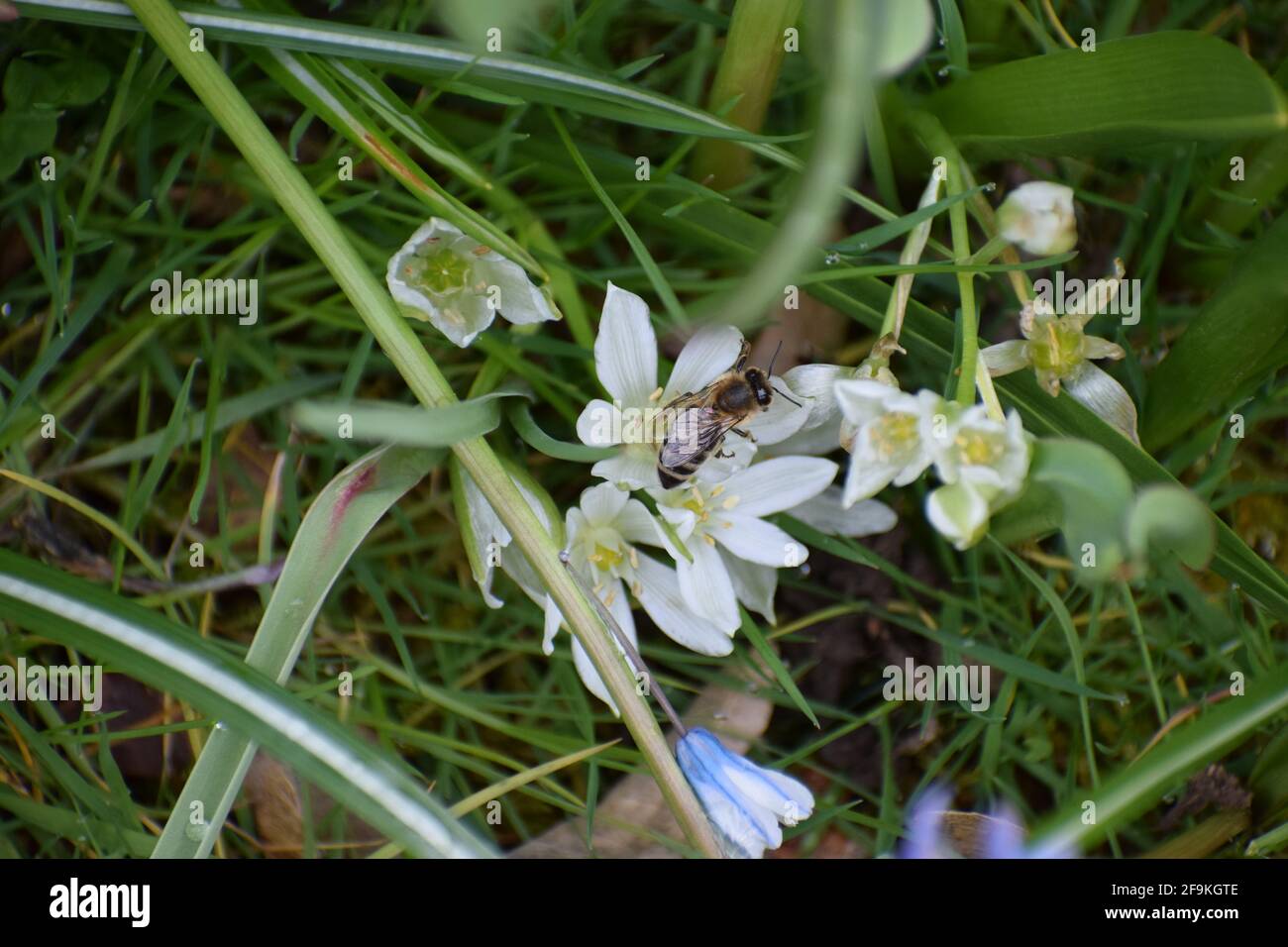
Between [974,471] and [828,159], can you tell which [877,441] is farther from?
[828,159]

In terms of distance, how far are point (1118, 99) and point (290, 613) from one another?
88cm

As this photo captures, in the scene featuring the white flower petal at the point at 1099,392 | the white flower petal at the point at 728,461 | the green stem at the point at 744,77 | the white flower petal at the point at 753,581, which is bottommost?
the white flower petal at the point at 753,581

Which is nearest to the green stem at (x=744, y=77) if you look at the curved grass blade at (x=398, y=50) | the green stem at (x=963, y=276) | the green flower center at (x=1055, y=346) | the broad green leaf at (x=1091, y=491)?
the curved grass blade at (x=398, y=50)

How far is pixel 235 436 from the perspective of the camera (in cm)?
137

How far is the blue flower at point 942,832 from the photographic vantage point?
115 centimetres

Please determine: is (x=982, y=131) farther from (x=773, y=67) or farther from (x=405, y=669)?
(x=405, y=669)

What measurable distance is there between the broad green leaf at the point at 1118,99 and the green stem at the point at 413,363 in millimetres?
602

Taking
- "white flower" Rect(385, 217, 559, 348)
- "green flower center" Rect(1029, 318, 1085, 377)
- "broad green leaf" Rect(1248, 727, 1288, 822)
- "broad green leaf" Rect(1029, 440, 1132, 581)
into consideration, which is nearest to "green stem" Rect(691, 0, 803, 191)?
"white flower" Rect(385, 217, 559, 348)

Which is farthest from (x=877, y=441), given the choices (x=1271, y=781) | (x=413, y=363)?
(x=1271, y=781)

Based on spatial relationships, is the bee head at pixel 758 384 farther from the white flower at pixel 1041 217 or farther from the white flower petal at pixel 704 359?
the white flower at pixel 1041 217

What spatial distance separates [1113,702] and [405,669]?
91 cm

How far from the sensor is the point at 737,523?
113 cm

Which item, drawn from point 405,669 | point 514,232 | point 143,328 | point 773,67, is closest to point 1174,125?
point 773,67

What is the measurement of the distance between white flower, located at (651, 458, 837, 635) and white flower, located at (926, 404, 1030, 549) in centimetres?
25
